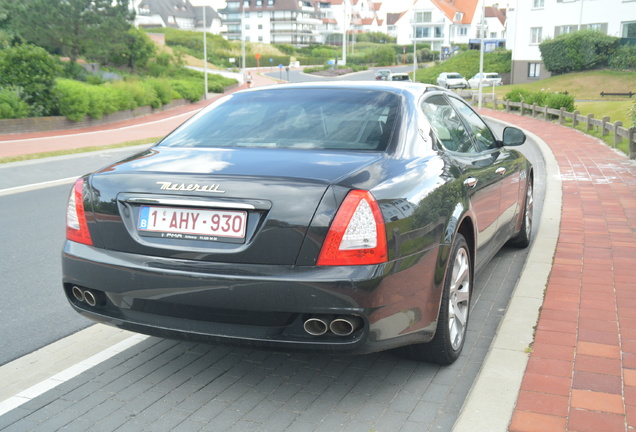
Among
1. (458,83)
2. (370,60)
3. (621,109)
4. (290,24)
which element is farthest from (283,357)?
(290,24)

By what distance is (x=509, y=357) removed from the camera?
13.2 ft

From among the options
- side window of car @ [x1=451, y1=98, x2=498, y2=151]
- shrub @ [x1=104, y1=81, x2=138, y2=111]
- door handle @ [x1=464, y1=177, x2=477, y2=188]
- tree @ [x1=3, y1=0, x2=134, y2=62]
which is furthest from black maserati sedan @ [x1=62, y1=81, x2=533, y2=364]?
tree @ [x1=3, y1=0, x2=134, y2=62]

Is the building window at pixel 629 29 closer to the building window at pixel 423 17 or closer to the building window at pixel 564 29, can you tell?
the building window at pixel 564 29

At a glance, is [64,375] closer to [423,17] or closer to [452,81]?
[452,81]

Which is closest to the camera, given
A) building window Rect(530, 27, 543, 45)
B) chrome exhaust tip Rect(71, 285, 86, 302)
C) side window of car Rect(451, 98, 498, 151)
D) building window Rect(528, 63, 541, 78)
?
chrome exhaust tip Rect(71, 285, 86, 302)

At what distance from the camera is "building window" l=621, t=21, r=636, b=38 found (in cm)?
5734

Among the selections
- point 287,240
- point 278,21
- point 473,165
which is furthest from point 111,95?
point 278,21

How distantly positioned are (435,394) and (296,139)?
1575mm

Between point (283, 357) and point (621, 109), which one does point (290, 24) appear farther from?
point (283, 357)

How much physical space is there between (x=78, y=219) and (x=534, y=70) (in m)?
67.2

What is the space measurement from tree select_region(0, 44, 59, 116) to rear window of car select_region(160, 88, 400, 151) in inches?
849

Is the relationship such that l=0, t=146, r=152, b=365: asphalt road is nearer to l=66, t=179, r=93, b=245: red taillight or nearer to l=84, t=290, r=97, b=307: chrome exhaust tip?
l=84, t=290, r=97, b=307: chrome exhaust tip

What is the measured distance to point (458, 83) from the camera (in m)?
64.4

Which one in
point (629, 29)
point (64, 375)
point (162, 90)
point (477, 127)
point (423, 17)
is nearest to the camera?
point (64, 375)
